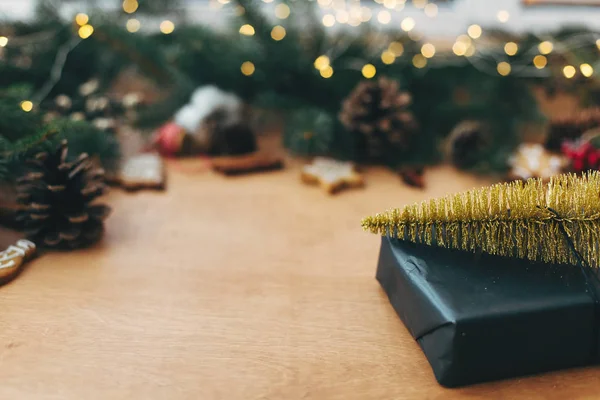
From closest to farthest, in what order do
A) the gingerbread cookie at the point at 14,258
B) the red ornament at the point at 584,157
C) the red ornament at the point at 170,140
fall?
the gingerbread cookie at the point at 14,258 < the red ornament at the point at 584,157 < the red ornament at the point at 170,140

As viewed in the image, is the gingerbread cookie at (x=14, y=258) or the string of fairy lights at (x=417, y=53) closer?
the gingerbread cookie at (x=14, y=258)

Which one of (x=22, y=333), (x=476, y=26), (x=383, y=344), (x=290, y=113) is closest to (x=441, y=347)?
(x=383, y=344)

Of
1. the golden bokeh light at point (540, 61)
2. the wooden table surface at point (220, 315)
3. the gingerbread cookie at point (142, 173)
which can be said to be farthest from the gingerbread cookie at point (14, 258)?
the golden bokeh light at point (540, 61)

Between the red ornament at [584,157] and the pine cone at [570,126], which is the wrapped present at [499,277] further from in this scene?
the pine cone at [570,126]

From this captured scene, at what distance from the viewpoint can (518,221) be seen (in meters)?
0.59

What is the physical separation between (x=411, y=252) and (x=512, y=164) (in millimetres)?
430

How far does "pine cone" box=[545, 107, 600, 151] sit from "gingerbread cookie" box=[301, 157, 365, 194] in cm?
38

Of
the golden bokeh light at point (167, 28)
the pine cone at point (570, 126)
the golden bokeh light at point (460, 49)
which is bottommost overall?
the pine cone at point (570, 126)

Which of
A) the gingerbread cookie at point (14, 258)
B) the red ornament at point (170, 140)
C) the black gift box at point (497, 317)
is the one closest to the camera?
the black gift box at point (497, 317)

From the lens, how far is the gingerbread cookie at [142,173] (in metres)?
0.89

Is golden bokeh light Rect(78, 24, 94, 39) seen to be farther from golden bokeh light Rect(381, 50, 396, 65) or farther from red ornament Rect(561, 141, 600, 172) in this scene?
red ornament Rect(561, 141, 600, 172)

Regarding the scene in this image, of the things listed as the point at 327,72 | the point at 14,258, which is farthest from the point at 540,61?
the point at 14,258

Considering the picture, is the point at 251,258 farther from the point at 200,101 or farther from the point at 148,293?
the point at 200,101

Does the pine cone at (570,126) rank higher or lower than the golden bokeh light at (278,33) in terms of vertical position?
lower
